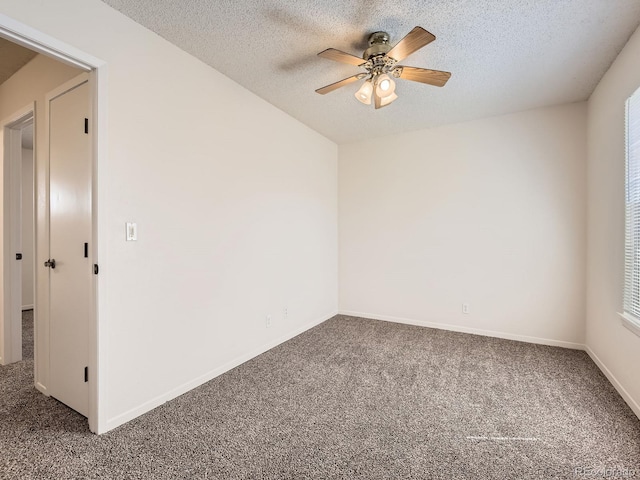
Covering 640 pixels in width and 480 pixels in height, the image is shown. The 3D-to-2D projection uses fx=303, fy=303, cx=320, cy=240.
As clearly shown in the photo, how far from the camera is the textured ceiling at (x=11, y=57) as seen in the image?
220 cm

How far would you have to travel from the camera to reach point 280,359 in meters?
2.96

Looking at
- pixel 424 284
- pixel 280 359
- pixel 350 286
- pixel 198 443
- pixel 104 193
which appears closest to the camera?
pixel 198 443

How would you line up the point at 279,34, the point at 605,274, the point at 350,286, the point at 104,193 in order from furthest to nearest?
the point at 350,286, the point at 605,274, the point at 279,34, the point at 104,193

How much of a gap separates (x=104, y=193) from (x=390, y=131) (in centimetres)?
342

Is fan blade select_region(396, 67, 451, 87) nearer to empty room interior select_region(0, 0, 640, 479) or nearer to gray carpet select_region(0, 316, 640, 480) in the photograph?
empty room interior select_region(0, 0, 640, 479)

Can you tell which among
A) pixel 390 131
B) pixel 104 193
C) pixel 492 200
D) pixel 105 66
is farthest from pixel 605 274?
pixel 105 66

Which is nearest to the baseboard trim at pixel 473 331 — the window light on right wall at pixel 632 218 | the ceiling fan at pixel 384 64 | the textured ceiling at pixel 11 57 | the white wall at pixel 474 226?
the white wall at pixel 474 226

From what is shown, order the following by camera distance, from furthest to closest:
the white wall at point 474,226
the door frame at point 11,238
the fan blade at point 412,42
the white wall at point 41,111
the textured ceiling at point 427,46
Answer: the white wall at point 474,226 < the door frame at point 11,238 < the white wall at point 41,111 < the textured ceiling at point 427,46 < the fan blade at point 412,42

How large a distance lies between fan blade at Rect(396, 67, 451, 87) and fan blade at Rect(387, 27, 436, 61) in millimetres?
157

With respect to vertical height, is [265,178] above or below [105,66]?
below

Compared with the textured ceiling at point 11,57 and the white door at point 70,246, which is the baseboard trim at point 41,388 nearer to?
the white door at point 70,246

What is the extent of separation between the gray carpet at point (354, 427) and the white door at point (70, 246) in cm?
27

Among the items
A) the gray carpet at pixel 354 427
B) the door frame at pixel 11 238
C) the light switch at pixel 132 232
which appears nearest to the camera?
the gray carpet at pixel 354 427

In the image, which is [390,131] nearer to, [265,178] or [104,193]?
[265,178]
